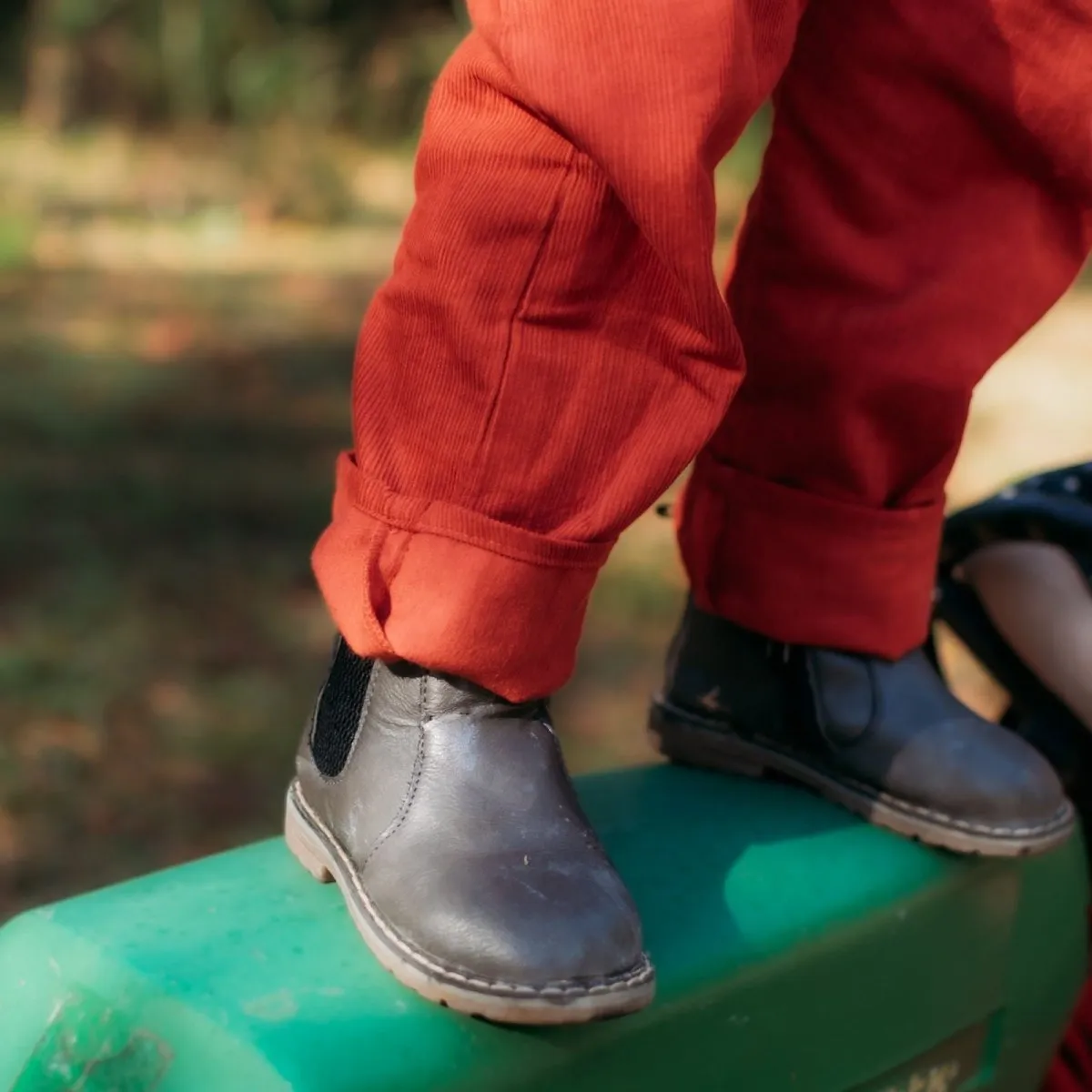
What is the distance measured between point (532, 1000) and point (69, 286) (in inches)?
104

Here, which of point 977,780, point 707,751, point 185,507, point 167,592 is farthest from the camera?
point 185,507

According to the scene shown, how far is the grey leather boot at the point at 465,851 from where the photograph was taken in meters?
0.69

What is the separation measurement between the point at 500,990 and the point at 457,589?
18cm

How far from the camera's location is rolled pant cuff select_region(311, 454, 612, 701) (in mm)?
718

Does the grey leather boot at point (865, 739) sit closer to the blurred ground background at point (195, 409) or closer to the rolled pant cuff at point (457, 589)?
the rolled pant cuff at point (457, 589)

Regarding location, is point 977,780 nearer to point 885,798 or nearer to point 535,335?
point 885,798

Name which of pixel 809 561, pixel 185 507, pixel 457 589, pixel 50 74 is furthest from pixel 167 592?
pixel 50 74

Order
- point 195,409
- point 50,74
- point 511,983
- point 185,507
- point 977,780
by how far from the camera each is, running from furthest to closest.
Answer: point 50,74 → point 195,409 → point 185,507 → point 977,780 → point 511,983

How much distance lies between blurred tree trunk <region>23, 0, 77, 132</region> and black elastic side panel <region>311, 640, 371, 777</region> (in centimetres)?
397

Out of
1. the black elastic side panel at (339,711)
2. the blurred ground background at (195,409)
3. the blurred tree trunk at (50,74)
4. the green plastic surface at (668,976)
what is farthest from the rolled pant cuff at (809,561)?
the blurred tree trunk at (50,74)

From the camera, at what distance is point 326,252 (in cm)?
350

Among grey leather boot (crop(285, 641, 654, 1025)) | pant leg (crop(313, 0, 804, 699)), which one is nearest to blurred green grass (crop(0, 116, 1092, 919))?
grey leather boot (crop(285, 641, 654, 1025))

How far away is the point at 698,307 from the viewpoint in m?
0.71

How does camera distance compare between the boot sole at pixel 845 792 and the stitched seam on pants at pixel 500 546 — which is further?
the boot sole at pixel 845 792
